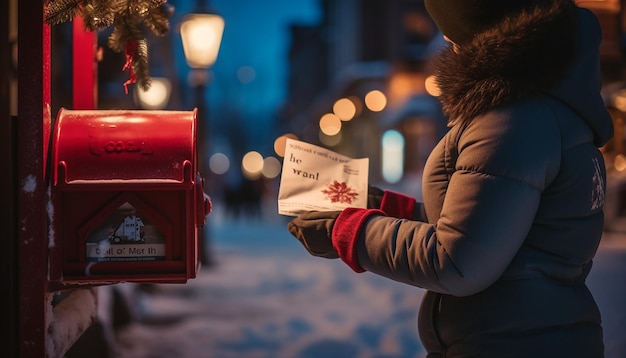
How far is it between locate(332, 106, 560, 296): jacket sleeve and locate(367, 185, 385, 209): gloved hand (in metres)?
0.55

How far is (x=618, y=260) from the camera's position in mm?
4383

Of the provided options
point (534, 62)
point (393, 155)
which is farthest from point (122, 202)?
point (393, 155)

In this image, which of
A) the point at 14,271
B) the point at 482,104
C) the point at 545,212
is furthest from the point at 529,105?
the point at 14,271

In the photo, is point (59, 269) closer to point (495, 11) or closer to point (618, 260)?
point (495, 11)

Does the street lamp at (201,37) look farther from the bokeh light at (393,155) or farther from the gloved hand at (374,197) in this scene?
the bokeh light at (393,155)

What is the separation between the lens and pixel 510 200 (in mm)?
1901

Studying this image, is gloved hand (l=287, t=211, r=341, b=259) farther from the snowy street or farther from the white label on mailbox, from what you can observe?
the snowy street

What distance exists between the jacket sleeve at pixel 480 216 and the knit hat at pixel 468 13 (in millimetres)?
297

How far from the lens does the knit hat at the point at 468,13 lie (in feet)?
6.84

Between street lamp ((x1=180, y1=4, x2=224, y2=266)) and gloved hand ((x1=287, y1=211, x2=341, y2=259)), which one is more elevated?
street lamp ((x1=180, y1=4, x2=224, y2=266))

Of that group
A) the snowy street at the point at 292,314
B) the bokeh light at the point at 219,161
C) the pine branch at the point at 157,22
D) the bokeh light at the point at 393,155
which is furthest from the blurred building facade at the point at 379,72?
the bokeh light at the point at 219,161

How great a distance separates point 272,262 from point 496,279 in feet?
37.5

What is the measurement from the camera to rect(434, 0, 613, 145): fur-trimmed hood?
79.2 inches

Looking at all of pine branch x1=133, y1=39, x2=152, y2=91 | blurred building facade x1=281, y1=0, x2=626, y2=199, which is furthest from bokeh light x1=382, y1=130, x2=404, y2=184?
pine branch x1=133, y1=39, x2=152, y2=91
